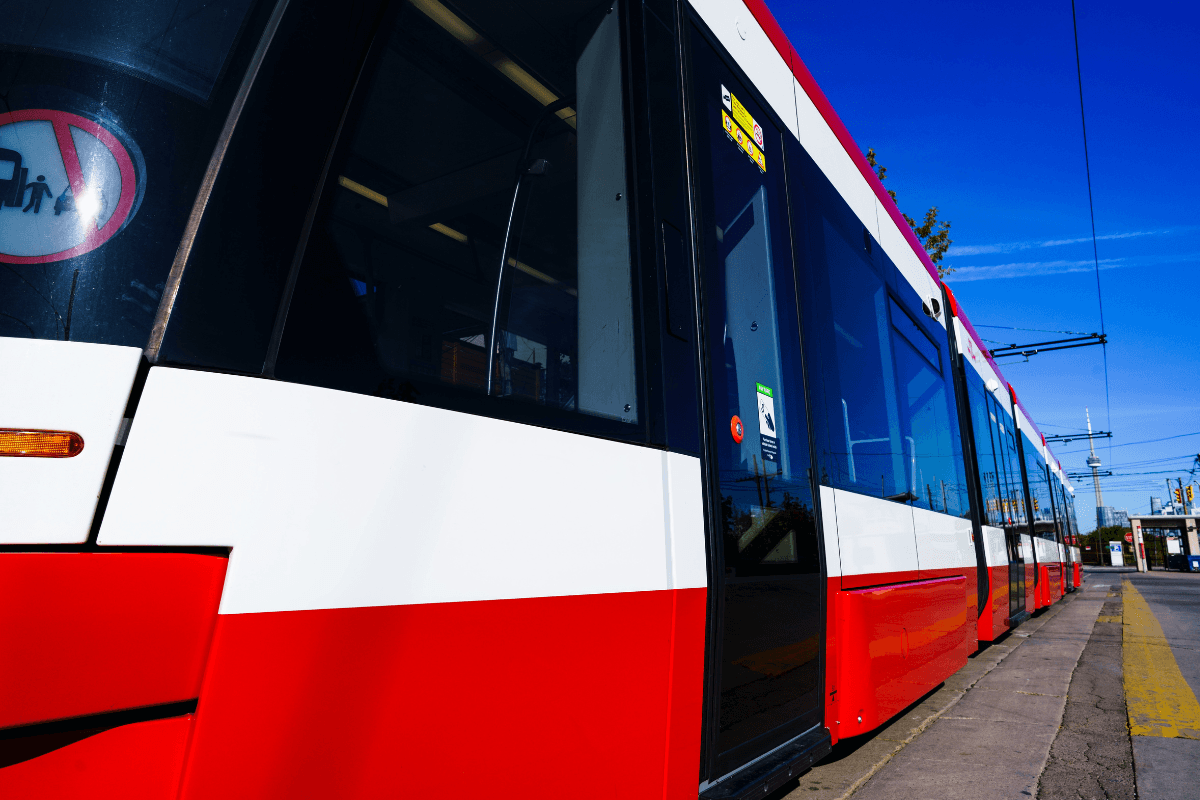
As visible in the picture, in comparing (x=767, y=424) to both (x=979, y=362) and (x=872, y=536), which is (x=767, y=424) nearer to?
(x=872, y=536)

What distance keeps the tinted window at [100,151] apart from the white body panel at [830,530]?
7.69 ft

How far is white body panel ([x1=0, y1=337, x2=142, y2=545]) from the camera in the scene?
2.97 feet

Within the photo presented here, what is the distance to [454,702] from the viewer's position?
130 cm

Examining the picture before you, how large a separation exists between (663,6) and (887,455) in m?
2.47

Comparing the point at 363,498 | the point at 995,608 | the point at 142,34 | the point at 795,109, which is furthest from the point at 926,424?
the point at 142,34

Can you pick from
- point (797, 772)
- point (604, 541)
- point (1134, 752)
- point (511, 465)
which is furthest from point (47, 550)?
point (1134, 752)

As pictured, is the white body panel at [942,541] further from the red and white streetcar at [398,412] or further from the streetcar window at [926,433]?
the red and white streetcar at [398,412]

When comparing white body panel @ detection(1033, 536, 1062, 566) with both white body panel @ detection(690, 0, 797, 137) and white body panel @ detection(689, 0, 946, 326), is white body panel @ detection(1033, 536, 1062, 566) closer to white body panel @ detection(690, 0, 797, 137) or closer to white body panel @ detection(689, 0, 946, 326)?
white body panel @ detection(689, 0, 946, 326)

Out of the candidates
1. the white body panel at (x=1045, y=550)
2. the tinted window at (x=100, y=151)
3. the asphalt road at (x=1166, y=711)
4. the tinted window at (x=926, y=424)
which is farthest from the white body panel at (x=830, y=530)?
the white body panel at (x=1045, y=550)

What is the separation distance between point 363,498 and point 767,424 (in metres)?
1.60

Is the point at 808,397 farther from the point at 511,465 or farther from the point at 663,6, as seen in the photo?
the point at 511,465

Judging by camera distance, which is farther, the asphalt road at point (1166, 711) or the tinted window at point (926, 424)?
the tinted window at point (926, 424)

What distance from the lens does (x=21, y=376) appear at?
93cm

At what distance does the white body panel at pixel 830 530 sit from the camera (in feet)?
9.15
